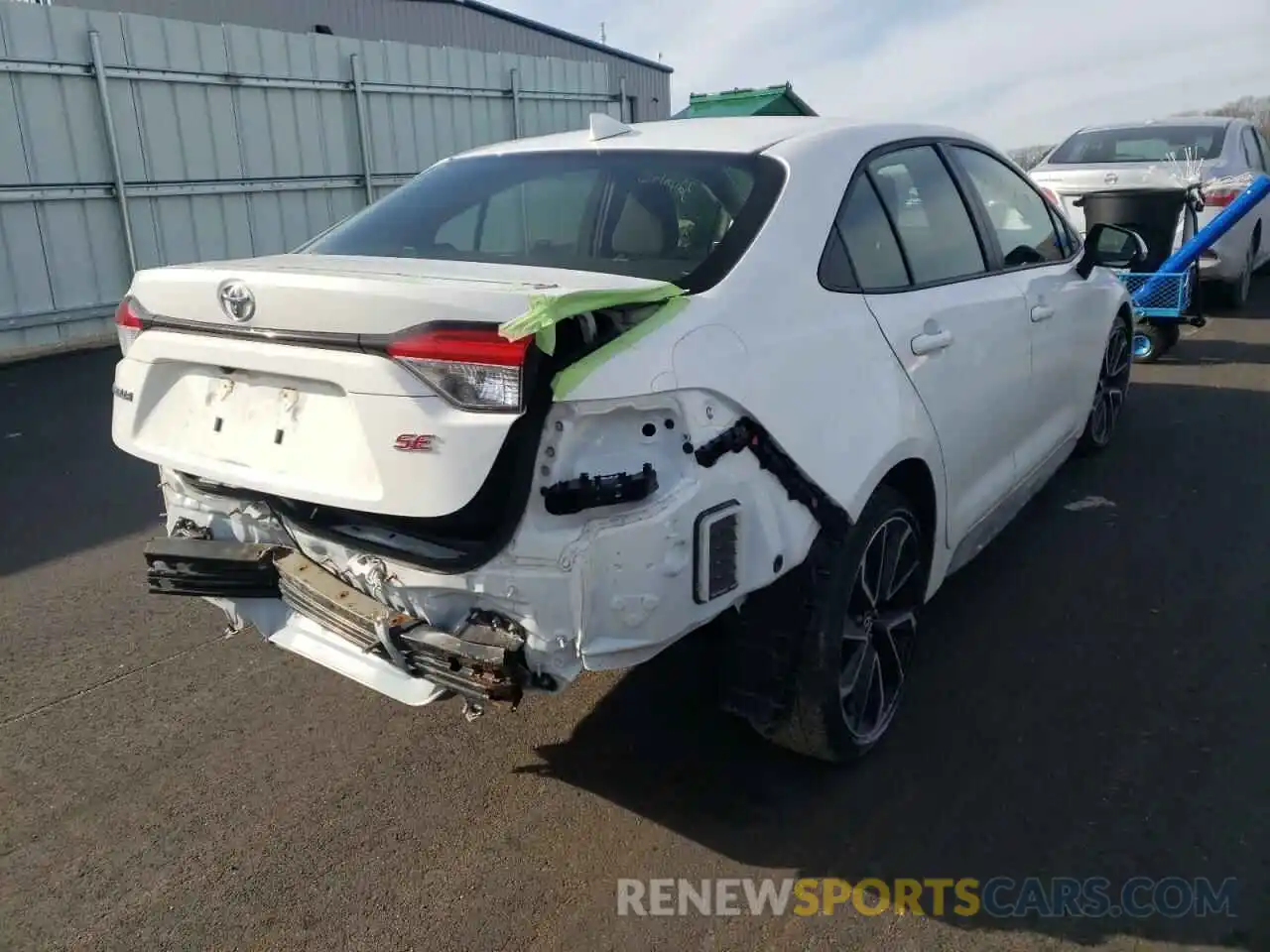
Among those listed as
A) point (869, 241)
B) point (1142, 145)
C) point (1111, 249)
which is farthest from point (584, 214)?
point (1142, 145)

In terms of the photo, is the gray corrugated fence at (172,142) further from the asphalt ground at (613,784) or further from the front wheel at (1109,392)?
the front wheel at (1109,392)

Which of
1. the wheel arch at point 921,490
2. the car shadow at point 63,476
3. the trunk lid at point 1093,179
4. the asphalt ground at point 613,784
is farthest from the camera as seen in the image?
the trunk lid at point 1093,179

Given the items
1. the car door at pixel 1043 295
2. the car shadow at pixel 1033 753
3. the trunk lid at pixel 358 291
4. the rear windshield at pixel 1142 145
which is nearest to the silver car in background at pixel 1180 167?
the rear windshield at pixel 1142 145

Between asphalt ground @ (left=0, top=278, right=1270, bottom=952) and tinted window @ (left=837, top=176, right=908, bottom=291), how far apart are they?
119cm

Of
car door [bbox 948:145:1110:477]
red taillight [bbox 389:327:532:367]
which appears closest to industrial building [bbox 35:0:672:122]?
car door [bbox 948:145:1110:477]

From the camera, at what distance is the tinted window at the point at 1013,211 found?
3.95m

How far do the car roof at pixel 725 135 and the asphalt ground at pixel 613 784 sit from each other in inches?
59.6

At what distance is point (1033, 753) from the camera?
3035mm

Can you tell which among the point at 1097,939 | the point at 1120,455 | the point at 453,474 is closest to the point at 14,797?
the point at 453,474

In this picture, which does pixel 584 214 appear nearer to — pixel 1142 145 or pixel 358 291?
pixel 358 291

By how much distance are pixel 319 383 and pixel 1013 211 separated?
3.10 m

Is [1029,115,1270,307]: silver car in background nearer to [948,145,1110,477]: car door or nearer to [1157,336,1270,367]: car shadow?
[1157,336,1270,367]: car shadow

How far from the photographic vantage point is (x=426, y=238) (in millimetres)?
3199

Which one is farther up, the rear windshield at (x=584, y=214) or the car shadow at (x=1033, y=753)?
the rear windshield at (x=584, y=214)
